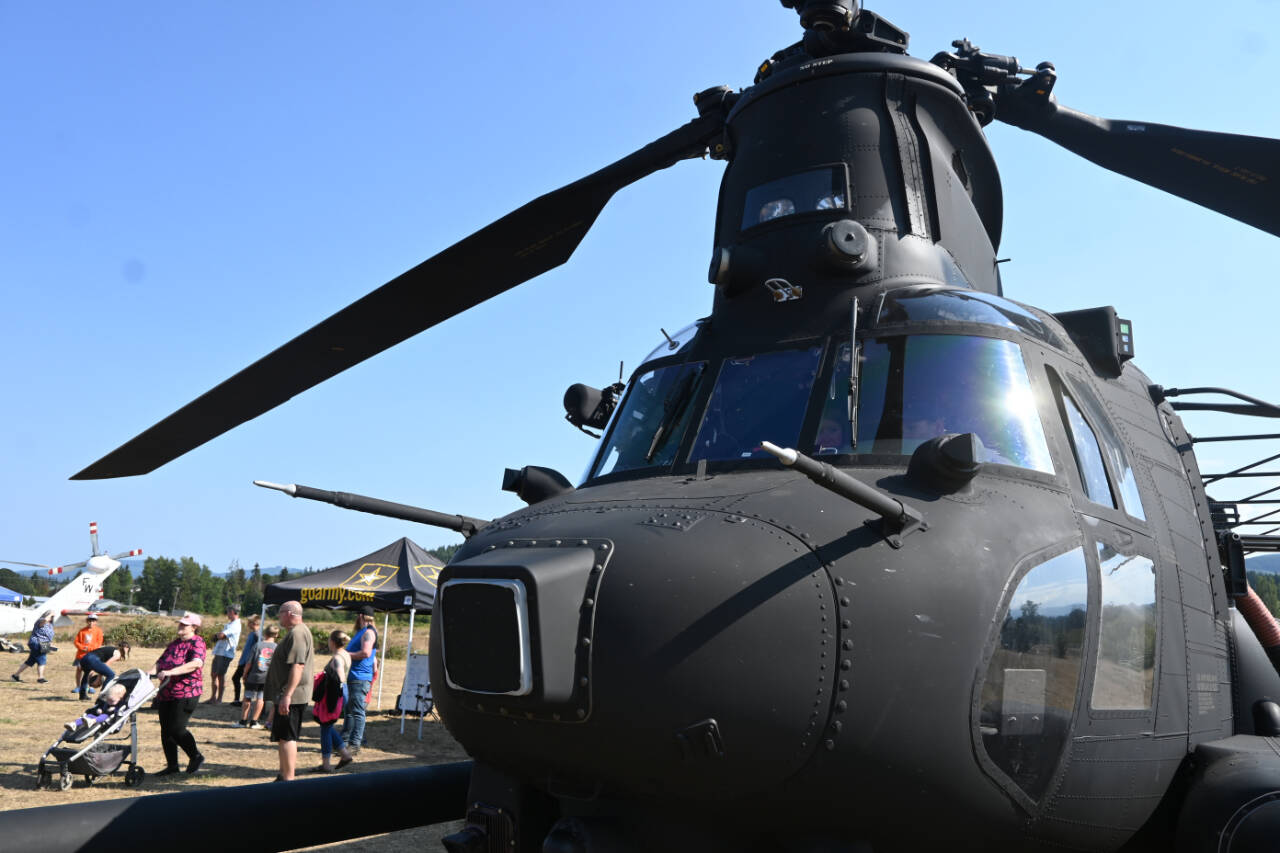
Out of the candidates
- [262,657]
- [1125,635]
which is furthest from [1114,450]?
[262,657]

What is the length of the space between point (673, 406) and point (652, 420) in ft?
0.43

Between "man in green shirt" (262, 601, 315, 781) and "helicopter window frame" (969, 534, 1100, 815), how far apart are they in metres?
8.66

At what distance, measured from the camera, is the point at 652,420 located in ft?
15.5

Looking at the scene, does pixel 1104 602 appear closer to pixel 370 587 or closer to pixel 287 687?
pixel 287 687

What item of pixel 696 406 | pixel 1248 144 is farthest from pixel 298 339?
pixel 1248 144

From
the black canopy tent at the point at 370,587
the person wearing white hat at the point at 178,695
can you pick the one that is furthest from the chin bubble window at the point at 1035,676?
the black canopy tent at the point at 370,587

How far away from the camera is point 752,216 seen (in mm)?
5418

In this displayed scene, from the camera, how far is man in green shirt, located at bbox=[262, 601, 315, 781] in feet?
33.6

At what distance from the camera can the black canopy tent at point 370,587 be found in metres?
15.8

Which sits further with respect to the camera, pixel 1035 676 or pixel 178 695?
pixel 178 695

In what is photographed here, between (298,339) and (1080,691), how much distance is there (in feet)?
14.7

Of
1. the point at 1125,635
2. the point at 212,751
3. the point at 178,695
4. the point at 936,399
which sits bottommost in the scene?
the point at 212,751

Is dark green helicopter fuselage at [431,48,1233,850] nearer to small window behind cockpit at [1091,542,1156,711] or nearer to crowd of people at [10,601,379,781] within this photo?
small window behind cockpit at [1091,542,1156,711]

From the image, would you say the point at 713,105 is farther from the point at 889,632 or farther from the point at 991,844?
the point at 991,844
